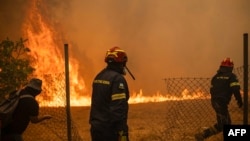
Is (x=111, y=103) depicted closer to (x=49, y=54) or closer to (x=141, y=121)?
(x=141, y=121)

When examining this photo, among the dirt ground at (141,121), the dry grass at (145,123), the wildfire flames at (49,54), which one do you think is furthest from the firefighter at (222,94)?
the wildfire flames at (49,54)

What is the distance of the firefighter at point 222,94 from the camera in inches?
328

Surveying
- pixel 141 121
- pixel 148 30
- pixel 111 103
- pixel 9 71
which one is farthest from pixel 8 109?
pixel 148 30

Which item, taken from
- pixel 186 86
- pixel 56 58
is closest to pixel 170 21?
pixel 186 86

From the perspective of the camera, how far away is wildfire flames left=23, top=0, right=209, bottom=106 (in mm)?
19877

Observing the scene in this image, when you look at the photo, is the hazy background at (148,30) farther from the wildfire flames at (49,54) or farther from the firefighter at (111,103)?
the firefighter at (111,103)

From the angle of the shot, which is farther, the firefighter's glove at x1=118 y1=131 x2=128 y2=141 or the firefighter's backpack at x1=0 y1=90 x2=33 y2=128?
the firefighter's backpack at x1=0 y1=90 x2=33 y2=128

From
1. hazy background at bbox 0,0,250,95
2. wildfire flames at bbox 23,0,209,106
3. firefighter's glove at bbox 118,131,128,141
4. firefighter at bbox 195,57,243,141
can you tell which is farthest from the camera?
hazy background at bbox 0,0,250,95

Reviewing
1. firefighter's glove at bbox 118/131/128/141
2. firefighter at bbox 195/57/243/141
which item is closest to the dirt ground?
firefighter at bbox 195/57/243/141

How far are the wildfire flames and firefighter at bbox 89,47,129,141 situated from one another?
44.7ft

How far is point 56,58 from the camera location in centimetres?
2059

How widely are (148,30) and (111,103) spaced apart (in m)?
17.1

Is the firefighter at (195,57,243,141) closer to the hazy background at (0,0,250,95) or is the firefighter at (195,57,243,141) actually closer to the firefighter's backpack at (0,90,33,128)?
the firefighter's backpack at (0,90,33,128)

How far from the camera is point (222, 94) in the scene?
8.60 m
